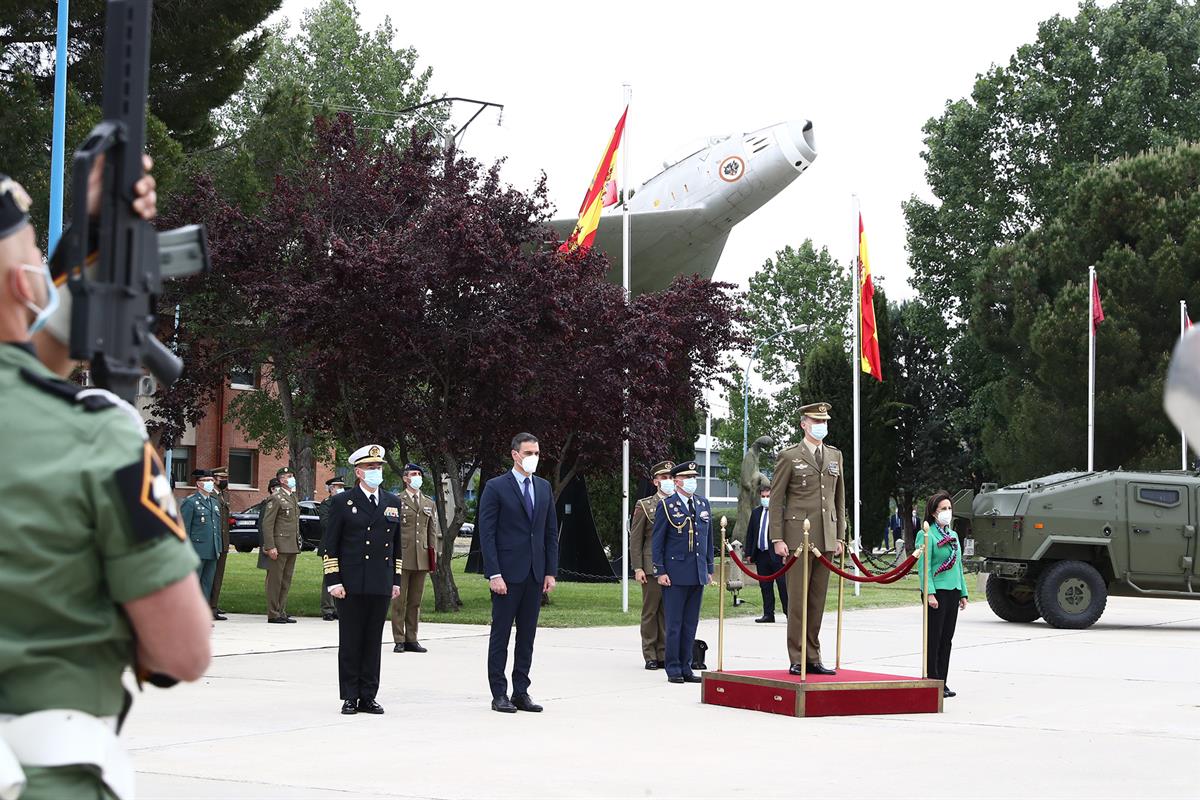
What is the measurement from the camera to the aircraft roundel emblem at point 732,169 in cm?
3369

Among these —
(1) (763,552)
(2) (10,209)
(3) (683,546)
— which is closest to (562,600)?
(1) (763,552)

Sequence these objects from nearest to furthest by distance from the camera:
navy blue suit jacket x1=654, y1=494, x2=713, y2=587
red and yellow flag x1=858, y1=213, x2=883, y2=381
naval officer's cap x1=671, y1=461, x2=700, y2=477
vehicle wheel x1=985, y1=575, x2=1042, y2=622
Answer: navy blue suit jacket x1=654, y1=494, x2=713, y2=587 → naval officer's cap x1=671, y1=461, x2=700, y2=477 → vehicle wheel x1=985, y1=575, x2=1042, y2=622 → red and yellow flag x1=858, y1=213, x2=883, y2=381

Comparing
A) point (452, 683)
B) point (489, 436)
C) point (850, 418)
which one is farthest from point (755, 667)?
point (850, 418)

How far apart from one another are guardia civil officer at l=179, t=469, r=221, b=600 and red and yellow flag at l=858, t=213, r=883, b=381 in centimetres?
1223

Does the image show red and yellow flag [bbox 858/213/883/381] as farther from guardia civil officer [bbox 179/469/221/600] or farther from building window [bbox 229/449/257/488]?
building window [bbox 229/449/257/488]

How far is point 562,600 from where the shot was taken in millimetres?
24859

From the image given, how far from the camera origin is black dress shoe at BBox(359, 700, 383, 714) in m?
10.6

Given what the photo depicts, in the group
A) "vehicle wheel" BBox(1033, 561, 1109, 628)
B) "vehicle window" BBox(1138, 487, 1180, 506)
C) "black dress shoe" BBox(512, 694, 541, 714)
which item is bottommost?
"black dress shoe" BBox(512, 694, 541, 714)

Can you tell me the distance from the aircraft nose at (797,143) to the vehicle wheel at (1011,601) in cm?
1489

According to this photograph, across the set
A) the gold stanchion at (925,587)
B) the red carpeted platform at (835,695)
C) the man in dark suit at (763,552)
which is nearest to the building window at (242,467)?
the man in dark suit at (763,552)

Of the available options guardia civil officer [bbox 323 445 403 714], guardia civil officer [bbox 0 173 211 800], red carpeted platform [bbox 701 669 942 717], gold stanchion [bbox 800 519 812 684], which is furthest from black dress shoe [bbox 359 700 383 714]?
guardia civil officer [bbox 0 173 211 800]

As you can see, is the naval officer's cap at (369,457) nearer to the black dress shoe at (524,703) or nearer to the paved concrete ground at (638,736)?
the paved concrete ground at (638,736)

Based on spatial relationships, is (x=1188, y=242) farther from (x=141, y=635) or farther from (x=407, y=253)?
(x=141, y=635)

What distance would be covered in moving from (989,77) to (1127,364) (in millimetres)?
14079
